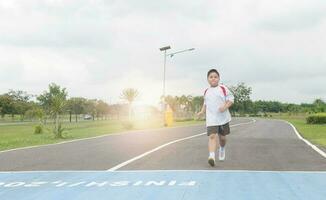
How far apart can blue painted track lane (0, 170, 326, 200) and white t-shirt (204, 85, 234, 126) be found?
159 cm

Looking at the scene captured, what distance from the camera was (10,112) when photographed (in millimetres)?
105875

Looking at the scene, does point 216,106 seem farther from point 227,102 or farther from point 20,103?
point 20,103

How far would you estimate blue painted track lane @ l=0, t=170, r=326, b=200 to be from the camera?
268 inches

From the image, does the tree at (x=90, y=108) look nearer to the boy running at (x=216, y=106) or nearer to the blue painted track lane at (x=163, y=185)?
the boy running at (x=216, y=106)

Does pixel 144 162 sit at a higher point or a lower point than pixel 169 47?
lower

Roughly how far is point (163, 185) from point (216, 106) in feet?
10.7

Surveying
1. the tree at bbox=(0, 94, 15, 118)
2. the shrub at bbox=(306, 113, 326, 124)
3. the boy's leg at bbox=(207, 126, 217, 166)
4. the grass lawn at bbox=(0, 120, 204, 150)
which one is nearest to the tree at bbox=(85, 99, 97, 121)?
the tree at bbox=(0, 94, 15, 118)

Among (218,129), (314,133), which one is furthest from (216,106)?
(314,133)

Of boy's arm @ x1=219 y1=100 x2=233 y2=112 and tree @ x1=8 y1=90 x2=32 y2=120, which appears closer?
boy's arm @ x1=219 y1=100 x2=233 y2=112

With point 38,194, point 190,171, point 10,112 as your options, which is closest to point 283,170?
point 190,171

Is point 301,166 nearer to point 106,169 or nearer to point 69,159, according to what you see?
point 106,169

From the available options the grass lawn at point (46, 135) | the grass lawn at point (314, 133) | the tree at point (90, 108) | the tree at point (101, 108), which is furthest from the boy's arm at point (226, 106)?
the tree at point (101, 108)

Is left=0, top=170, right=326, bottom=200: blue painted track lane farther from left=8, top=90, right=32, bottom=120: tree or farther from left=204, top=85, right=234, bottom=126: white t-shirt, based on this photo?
left=8, top=90, right=32, bottom=120: tree

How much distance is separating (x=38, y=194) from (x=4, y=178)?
1942mm
